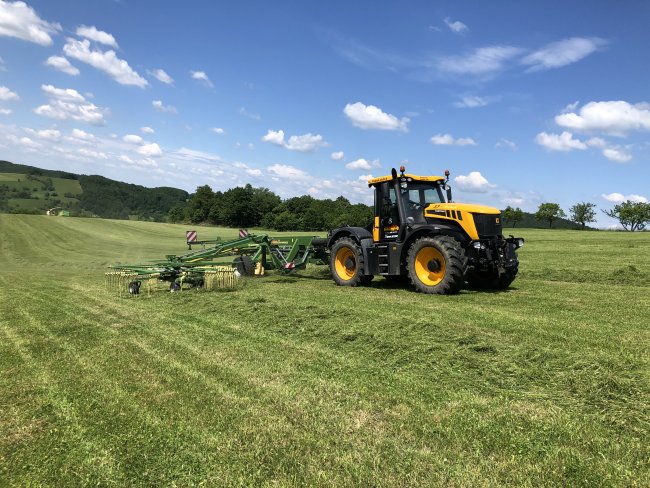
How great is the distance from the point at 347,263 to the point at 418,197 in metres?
2.53

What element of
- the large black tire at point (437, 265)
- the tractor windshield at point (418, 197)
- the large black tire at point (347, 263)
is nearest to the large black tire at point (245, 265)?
the large black tire at point (347, 263)

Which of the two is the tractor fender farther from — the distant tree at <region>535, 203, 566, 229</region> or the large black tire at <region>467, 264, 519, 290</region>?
the distant tree at <region>535, 203, 566, 229</region>

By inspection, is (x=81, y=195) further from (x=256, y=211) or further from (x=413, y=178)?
(x=413, y=178)

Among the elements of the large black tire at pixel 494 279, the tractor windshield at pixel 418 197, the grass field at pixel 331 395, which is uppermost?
the tractor windshield at pixel 418 197

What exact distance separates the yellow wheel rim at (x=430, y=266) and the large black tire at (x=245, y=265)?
542 cm

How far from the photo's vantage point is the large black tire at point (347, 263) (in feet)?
36.7

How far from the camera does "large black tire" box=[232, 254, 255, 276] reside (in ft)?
44.1

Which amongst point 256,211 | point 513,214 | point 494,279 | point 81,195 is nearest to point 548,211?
point 513,214

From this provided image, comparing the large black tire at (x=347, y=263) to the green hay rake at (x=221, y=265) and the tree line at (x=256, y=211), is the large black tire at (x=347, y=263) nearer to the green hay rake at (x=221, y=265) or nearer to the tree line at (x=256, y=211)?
the green hay rake at (x=221, y=265)

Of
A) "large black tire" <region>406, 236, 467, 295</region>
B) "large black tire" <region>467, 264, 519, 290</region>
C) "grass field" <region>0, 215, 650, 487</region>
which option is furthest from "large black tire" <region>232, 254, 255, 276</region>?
"large black tire" <region>467, 264, 519, 290</region>

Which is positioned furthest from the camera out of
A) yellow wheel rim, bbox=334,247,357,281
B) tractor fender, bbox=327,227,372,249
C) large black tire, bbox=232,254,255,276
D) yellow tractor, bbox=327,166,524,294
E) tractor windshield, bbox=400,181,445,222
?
large black tire, bbox=232,254,255,276

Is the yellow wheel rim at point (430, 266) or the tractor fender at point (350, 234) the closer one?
the yellow wheel rim at point (430, 266)

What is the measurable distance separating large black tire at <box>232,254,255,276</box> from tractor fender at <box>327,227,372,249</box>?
2.52m

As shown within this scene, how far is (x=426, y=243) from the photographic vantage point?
9570mm
